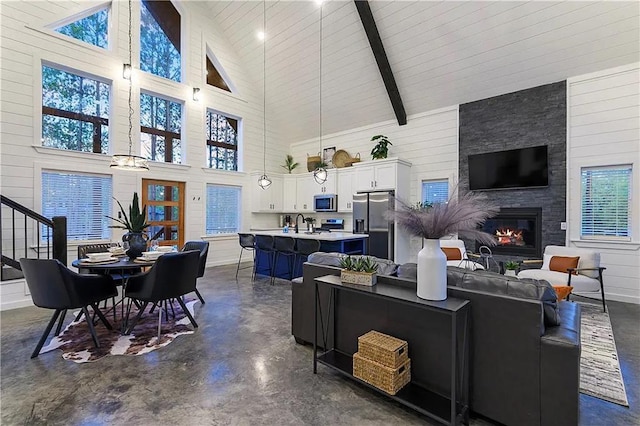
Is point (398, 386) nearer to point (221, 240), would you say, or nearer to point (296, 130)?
point (221, 240)

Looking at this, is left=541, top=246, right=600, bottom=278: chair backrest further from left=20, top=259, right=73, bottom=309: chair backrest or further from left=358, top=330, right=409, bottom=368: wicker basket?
left=20, top=259, right=73, bottom=309: chair backrest

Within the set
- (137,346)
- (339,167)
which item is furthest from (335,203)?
(137,346)

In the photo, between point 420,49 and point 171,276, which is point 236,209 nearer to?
point 171,276

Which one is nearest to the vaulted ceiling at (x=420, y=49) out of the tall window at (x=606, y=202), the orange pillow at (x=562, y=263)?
the tall window at (x=606, y=202)

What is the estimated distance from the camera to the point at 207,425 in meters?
1.81

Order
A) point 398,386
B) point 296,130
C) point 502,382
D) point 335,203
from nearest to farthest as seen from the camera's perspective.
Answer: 1. point 502,382
2. point 398,386
3. point 335,203
4. point 296,130

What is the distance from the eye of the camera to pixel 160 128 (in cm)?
630

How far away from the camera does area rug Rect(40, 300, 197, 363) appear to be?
2742mm

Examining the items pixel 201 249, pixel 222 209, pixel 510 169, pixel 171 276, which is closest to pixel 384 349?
pixel 171 276

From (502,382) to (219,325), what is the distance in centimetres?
280

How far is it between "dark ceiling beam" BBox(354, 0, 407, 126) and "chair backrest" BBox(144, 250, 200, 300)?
485 centimetres

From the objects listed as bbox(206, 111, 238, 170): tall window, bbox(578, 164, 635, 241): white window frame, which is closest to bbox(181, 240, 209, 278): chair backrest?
bbox(206, 111, 238, 170): tall window

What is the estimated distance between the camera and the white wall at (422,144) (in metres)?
6.00

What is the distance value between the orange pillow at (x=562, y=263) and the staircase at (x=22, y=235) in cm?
700
